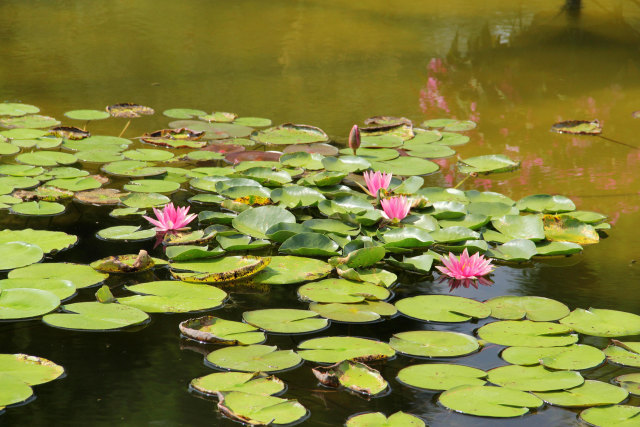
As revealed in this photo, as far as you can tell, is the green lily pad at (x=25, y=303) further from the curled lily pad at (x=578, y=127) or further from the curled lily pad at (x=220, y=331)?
the curled lily pad at (x=578, y=127)

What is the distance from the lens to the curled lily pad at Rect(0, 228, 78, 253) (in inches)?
96.0

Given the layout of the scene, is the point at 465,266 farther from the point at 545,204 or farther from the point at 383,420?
the point at 383,420

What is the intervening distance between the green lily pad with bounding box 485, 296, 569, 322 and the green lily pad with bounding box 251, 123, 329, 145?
62.1 inches

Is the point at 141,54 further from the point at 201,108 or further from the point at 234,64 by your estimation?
the point at 201,108

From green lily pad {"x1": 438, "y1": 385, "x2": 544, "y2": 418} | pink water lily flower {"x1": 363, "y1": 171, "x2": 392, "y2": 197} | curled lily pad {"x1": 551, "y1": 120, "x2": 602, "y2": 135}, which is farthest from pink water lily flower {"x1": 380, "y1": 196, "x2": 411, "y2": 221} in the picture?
curled lily pad {"x1": 551, "y1": 120, "x2": 602, "y2": 135}

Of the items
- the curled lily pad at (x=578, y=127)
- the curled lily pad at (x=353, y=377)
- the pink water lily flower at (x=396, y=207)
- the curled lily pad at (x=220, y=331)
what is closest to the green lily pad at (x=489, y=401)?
the curled lily pad at (x=353, y=377)

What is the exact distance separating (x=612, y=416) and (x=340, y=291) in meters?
0.84

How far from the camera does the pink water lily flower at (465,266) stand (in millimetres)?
2342

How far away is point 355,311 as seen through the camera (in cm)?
212

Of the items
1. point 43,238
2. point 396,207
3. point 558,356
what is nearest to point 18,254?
point 43,238

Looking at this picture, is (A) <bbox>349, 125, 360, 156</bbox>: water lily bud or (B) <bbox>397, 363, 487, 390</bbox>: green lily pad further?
(A) <bbox>349, 125, 360, 156</bbox>: water lily bud

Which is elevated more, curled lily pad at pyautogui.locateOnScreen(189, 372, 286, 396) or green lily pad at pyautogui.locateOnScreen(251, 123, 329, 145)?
green lily pad at pyautogui.locateOnScreen(251, 123, 329, 145)

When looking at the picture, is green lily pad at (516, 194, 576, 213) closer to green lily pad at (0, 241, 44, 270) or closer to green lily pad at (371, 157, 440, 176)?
green lily pad at (371, 157, 440, 176)

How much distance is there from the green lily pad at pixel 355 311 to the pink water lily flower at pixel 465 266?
0.90ft
